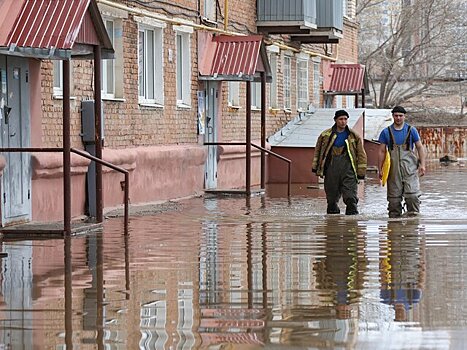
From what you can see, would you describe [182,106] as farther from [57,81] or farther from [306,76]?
[306,76]

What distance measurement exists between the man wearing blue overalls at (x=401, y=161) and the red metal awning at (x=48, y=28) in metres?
4.56

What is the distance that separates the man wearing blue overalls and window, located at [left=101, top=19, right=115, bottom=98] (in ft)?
15.0

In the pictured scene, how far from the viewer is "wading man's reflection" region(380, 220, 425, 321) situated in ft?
32.4

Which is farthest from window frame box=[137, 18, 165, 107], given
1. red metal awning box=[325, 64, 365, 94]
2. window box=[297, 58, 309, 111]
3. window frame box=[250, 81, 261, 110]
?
red metal awning box=[325, 64, 365, 94]

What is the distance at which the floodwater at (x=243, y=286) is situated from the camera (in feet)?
27.7

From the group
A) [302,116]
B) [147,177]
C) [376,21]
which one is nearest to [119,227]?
[147,177]

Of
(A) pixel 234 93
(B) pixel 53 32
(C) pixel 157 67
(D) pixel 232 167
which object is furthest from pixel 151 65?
(B) pixel 53 32

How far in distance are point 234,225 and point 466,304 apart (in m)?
7.82

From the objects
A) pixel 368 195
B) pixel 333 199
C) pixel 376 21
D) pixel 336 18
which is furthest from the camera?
pixel 376 21

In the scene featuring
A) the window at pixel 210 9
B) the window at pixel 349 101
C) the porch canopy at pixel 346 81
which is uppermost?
the window at pixel 210 9

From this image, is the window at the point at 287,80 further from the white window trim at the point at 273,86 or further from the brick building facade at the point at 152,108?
the brick building facade at the point at 152,108

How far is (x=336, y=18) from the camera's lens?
32375mm

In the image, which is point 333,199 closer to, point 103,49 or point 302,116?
point 103,49

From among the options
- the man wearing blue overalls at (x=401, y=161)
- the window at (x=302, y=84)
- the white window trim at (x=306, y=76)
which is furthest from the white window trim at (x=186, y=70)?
the window at (x=302, y=84)
